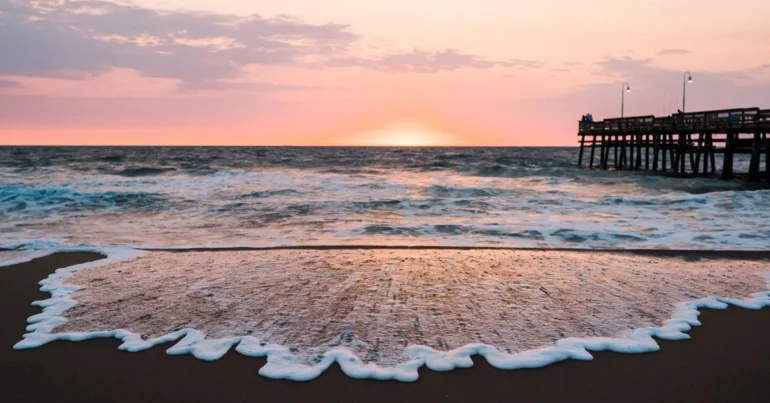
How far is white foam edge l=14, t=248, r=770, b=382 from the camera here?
4625mm

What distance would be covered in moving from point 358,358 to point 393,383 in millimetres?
531

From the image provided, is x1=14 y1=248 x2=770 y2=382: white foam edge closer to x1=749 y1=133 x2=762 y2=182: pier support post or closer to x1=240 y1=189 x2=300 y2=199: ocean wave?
x1=240 y1=189 x2=300 y2=199: ocean wave

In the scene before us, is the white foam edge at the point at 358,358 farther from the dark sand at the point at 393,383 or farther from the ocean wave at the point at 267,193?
the ocean wave at the point at 267,193

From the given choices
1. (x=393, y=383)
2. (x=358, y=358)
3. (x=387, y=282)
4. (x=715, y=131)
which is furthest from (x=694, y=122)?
(x=393, y=383)

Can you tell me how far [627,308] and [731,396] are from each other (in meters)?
2.21

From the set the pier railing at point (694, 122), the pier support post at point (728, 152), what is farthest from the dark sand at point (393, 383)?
the pier support post at point (728, 152)

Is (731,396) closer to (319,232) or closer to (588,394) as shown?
(588,394)

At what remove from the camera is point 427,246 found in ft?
36.0

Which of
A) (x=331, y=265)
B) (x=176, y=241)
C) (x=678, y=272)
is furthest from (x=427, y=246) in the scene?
(x=176, y=241)

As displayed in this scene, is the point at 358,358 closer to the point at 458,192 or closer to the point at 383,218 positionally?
the point at 383,218

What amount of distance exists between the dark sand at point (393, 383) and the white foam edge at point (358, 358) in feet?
0.31

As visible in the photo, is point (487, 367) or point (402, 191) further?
point (402, 191)

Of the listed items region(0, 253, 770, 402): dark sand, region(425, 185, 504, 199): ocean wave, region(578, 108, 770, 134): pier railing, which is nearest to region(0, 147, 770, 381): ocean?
region(0, 253, 770, 402): dark sand

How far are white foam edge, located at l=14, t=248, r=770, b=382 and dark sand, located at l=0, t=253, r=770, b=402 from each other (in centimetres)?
9
